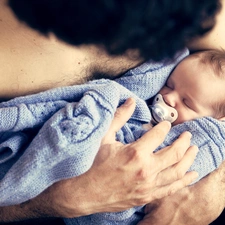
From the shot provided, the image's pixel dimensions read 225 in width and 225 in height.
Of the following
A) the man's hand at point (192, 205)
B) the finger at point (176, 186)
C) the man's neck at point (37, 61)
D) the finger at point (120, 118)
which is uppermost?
the man's neck at point (37, 61)

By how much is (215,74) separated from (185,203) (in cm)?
39

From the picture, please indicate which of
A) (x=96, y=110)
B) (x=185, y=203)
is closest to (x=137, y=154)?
(x=96, y=110)

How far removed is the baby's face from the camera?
3.54 ft

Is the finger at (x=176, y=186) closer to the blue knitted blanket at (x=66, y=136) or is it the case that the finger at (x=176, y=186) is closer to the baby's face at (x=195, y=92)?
the blue knitted blanket at (x=66, y=136)

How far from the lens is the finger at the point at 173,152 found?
87 centimetres

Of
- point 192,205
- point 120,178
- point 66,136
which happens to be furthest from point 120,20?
point 192,205

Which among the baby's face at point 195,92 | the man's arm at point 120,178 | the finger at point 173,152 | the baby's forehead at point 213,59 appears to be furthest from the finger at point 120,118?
the baby's forehead at point 213,59

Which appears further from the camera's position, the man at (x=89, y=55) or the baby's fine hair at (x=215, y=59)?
the baby's fine hair at (x=215, y=59)

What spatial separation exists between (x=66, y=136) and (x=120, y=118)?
183mm

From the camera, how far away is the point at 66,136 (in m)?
0.74

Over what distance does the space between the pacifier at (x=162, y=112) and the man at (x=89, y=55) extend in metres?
0.13

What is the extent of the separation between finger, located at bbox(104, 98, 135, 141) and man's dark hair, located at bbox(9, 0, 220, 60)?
0.14 metres

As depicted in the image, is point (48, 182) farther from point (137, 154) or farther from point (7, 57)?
point (7, 57)

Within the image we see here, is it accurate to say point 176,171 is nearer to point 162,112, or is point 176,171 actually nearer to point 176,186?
point 176,186
